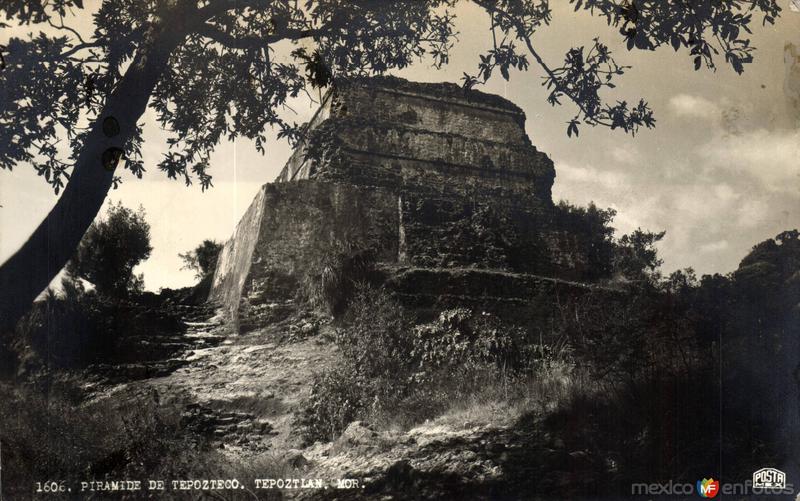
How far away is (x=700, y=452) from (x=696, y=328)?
0.96m

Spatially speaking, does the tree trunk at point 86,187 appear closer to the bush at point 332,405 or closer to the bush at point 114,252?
the bush at point 114,252

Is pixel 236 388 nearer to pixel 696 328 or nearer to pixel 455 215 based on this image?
pixel 455 215

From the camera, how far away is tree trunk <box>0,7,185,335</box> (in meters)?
4.56

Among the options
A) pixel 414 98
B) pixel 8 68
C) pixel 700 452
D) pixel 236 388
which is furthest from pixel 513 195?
pixel 8 68

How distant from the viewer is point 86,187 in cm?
464

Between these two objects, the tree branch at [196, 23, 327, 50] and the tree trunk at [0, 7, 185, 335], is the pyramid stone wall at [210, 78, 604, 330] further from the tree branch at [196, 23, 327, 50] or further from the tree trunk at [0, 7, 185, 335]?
the tree trunk at [0, 7, 185, 335]

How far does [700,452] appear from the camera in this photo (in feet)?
15.4

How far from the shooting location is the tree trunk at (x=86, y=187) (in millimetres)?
4559

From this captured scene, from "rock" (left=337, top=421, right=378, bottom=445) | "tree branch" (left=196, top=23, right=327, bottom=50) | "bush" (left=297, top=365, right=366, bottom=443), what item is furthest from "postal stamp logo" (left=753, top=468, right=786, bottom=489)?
"tree branch" (left=196, top=23, right=327, bottom=50)
